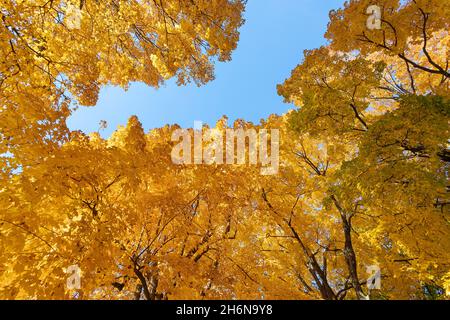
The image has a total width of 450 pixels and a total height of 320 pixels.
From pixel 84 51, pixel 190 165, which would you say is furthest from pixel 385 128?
pixel 84 51

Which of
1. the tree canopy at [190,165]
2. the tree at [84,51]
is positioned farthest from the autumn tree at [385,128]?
the tree at [84,51]

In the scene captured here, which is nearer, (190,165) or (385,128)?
(385,128)

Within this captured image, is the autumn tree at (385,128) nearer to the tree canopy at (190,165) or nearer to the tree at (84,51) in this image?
the tree canopy at (190,165)

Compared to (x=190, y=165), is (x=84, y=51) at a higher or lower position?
higher

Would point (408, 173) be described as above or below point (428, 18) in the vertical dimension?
below

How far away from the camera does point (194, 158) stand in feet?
21.9

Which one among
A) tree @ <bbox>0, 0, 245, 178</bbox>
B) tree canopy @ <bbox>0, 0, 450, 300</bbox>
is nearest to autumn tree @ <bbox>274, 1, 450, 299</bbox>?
tree canopy @ <bbox>0, 0, 450, 300</bbox>

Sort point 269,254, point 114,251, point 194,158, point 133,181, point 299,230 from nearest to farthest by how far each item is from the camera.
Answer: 1. point 114,251
2. point 133,181
3. point 194,158
4. point 299,230
5. point 269,254

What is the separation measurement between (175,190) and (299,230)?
4.61 metres

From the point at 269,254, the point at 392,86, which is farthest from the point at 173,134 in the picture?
the point at 392,86

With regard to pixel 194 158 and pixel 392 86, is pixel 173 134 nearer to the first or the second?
pixel 194 158

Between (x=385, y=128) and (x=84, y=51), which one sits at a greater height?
(x=84, y=51)

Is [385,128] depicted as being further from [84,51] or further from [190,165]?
[84,51]

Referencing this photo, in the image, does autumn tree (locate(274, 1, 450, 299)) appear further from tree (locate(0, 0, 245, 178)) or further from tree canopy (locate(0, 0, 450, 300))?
tree (locate(0, 0, 245, 178))
